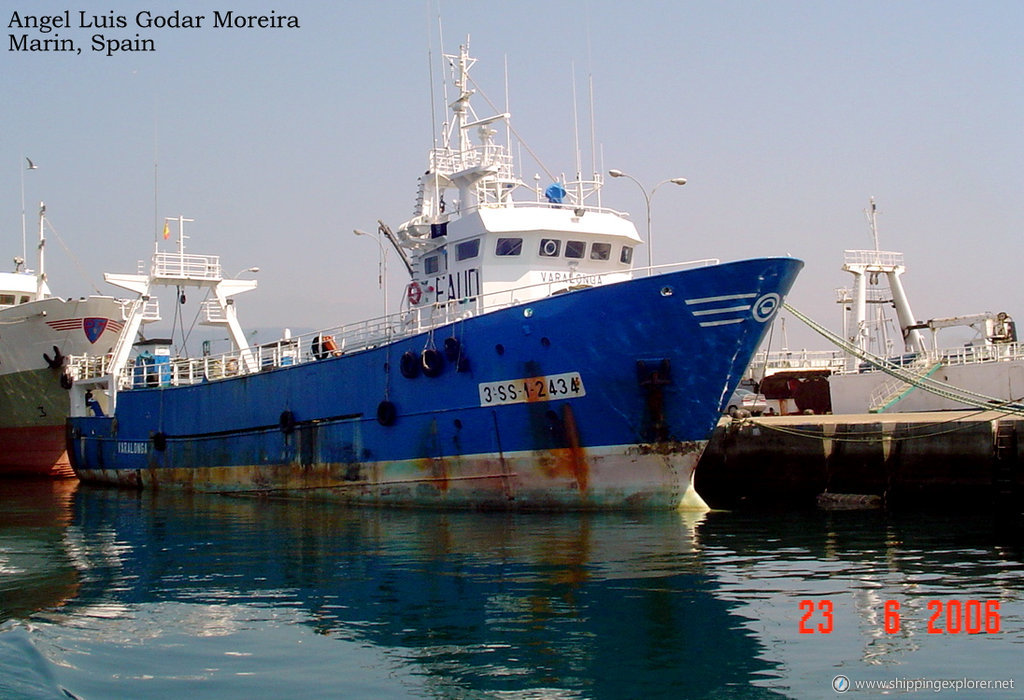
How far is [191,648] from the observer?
8.92 meters

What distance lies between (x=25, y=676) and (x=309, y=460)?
14.2 m

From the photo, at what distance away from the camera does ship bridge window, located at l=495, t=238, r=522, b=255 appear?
21.3 metres

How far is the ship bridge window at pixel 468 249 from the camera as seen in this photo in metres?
21.5

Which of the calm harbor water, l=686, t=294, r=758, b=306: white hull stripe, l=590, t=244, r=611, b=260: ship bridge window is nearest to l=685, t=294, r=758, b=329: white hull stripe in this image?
l=686, t=294, r=758, b=306: white hull stripe

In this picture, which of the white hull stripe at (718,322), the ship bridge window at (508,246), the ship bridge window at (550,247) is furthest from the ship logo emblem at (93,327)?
the white hull stripe at (718,322)

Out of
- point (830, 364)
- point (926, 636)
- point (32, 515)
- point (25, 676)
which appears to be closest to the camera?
point (25, 676)

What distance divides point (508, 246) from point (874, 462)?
29.2ft

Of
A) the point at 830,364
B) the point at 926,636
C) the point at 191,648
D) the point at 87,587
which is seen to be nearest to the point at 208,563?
the point at 87,587

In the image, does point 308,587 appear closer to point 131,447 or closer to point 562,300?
point 562,300

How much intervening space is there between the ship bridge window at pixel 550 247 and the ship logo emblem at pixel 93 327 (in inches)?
658

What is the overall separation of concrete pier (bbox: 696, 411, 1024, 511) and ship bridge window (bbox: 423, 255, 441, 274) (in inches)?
304

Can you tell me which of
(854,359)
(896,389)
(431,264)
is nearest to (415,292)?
(431,264)

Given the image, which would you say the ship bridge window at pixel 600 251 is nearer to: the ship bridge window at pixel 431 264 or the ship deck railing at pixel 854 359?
the ship bridge window at pixel 431 264

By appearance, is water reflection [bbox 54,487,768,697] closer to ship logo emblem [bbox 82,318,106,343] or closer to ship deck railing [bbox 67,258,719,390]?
ship deck railing [bbox 67,258,719,390]
